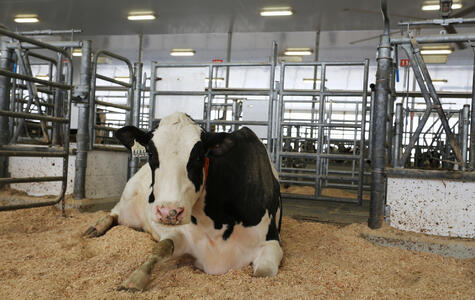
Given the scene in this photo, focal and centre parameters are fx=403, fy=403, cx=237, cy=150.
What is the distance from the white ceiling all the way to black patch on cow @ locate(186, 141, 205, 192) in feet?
28.4

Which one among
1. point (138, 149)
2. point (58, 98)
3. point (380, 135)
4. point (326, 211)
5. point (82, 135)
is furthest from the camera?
point (58, 98)

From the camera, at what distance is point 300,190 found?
272 inches

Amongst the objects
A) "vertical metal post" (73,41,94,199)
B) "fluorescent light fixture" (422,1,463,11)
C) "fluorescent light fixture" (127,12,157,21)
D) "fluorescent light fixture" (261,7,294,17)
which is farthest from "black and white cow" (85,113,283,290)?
"fluorescent light fixture" (127,12,157,21)

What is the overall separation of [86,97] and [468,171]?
4039 millimetres

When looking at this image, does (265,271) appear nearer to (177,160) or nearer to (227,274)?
(227,274)

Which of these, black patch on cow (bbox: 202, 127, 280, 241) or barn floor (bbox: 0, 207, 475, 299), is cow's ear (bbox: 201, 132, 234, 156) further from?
barn floor (bbox: 0, 207, 475, 299)

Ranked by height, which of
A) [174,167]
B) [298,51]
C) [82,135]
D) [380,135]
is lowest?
[174,167]

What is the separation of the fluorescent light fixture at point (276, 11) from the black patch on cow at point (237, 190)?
9.02 m

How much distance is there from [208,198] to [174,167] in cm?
50

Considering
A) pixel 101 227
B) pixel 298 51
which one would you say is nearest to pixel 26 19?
pixel 298 51

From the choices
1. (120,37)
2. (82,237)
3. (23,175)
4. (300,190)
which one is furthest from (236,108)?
(120,37)

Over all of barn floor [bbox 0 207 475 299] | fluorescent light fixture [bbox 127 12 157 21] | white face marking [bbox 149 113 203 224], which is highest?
fluorescent light fixture [bbox 127 12 157 21]

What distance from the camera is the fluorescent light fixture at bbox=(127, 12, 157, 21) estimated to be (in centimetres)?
1221

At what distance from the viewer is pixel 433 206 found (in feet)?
11.6
